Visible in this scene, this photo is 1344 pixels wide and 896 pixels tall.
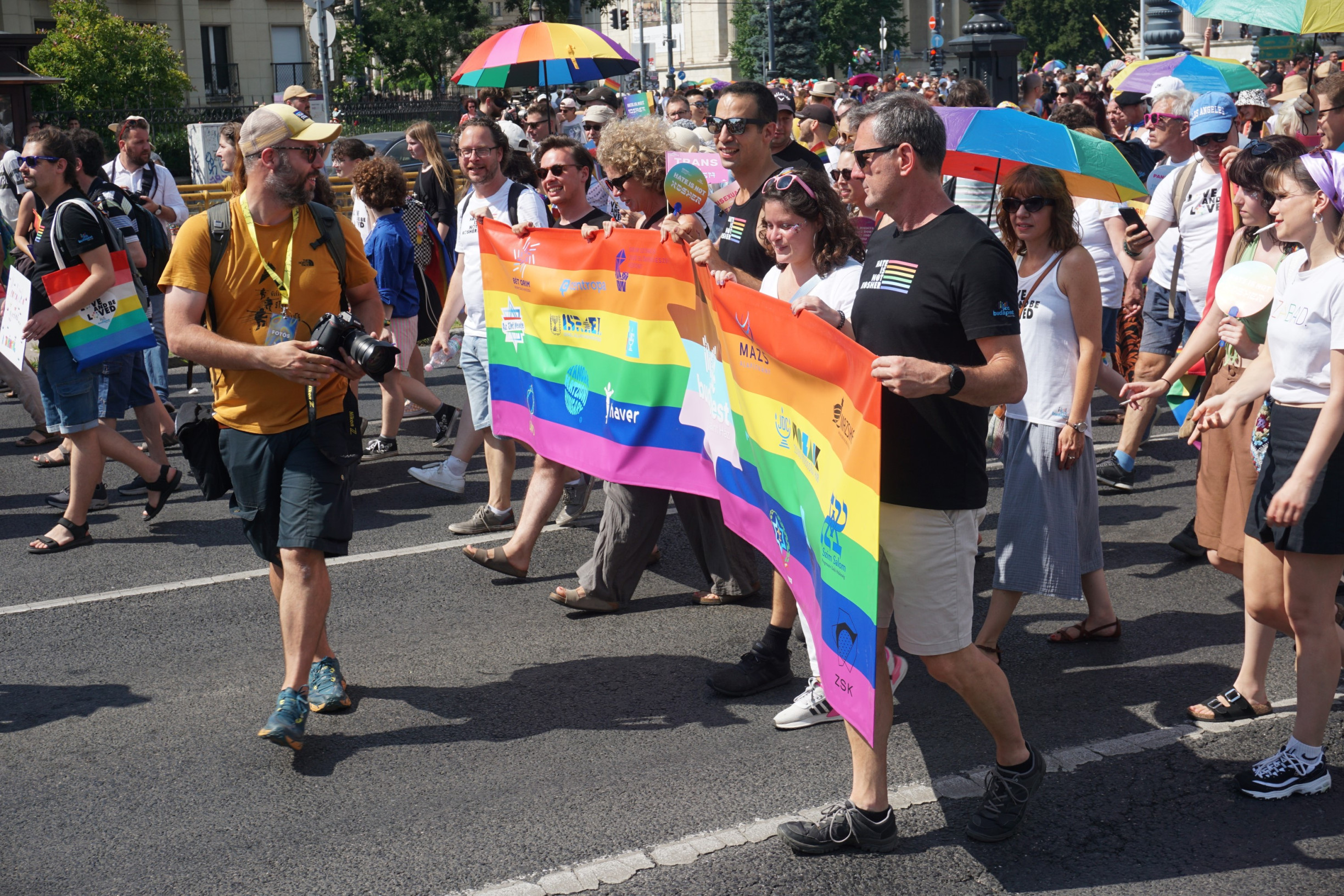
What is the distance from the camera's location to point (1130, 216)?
320 inches

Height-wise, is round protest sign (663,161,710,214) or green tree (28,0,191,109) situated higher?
green tree (28,0,191,109)

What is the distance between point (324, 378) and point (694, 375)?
1.54 meters

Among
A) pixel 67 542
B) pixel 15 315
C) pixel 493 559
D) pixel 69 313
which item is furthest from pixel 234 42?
pixel 493 559

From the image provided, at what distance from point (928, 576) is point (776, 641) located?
139 cm

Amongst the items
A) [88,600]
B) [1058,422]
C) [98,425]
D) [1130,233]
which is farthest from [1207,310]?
[98,425]

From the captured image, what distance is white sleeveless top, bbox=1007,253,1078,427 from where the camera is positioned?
511 cm

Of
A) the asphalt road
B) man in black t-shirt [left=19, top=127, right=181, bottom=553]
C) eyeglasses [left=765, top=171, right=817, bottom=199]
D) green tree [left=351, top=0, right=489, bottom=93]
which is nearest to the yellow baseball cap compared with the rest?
eyeglasses [left=765, top=171, right=817, bottom=199]

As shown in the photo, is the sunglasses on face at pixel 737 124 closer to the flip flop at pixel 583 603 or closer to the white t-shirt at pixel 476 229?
the white t-shirt at pixel 476 229

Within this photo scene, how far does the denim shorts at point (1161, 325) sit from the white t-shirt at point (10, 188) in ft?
27.7

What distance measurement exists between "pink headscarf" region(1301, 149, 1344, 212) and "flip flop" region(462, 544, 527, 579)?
12.2 feet

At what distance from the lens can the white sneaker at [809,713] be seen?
179 inches

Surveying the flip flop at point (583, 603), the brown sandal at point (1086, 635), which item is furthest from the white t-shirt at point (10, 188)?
the brown sandal at point (1086, 635)

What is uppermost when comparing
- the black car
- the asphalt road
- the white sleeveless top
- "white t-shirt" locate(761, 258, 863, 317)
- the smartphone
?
the black car

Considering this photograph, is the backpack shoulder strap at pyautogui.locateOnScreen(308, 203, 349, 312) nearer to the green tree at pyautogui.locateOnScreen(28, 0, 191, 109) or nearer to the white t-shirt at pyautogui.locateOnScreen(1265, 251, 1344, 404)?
the white t-shirt at pyautogui.locateOnScreen(1265, 251, 1344, 404)
